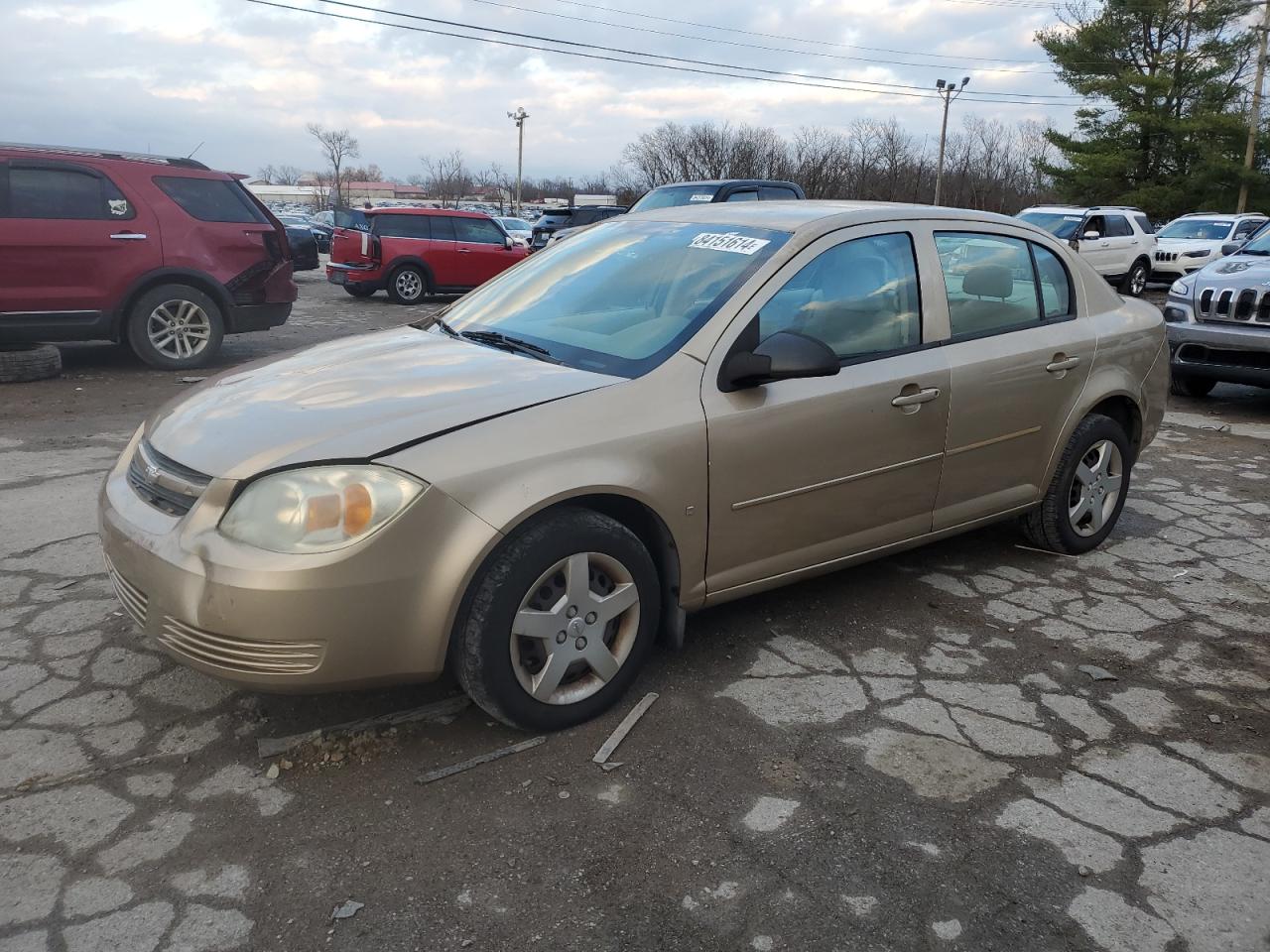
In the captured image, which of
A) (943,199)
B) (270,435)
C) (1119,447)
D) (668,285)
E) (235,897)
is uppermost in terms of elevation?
(943,199)

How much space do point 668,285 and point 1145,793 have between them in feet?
7.26

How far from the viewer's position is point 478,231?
16703mm

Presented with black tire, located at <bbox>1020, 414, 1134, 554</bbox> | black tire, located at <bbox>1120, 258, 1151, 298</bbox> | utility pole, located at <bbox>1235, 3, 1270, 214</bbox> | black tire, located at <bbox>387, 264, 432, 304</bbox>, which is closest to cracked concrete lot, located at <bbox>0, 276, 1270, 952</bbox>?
black tire, located at <bbox>1020, 414, 1134, 554</bbox>

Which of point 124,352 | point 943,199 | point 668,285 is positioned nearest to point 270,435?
point 668,285

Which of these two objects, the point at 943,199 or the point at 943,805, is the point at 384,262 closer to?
the point at 943,805

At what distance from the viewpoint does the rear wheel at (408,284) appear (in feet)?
52.5

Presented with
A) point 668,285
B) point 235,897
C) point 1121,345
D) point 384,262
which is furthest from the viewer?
point 384,262

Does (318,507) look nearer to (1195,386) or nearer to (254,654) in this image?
(254,654)

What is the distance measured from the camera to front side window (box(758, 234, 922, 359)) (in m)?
3.44

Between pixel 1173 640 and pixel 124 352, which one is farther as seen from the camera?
pixel 124 352

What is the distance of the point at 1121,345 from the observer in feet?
14.9

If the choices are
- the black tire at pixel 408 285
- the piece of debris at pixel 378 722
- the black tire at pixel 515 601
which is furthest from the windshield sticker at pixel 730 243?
the black tire at pixel 408 285

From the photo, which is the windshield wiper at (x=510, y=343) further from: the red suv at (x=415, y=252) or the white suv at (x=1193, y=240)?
the white suv at (x=1193, y=240)

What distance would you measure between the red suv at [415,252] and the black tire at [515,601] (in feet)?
43.8
